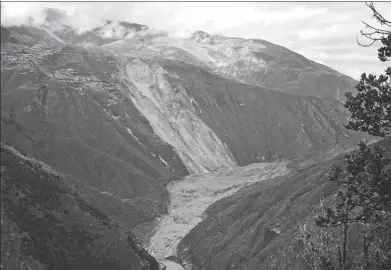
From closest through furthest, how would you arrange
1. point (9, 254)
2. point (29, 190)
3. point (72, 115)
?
point (9, 254)
point (29, 190)
point (72, 115)

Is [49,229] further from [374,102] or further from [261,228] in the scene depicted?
[261,228]

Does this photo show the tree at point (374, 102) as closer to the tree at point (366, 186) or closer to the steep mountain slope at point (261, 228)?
the tree at point (366, 186)

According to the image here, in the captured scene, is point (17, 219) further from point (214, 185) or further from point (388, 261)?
point (214, 185)

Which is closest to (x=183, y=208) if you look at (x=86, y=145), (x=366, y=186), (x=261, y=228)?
(x=86, y=145)

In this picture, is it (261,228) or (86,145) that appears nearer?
(261,228)

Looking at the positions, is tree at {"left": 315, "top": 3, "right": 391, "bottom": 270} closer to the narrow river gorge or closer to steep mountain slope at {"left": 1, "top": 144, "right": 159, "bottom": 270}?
steep mountain slope at {"left": 1, "top": 144, "right": 159, "bottom": 270}

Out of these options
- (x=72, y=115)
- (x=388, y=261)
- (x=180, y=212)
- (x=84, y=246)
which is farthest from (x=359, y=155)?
(x=72, y=115)

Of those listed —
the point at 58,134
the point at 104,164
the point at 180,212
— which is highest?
the point at 58,134

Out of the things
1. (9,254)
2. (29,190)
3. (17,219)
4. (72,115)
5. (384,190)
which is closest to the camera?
(384,190)
